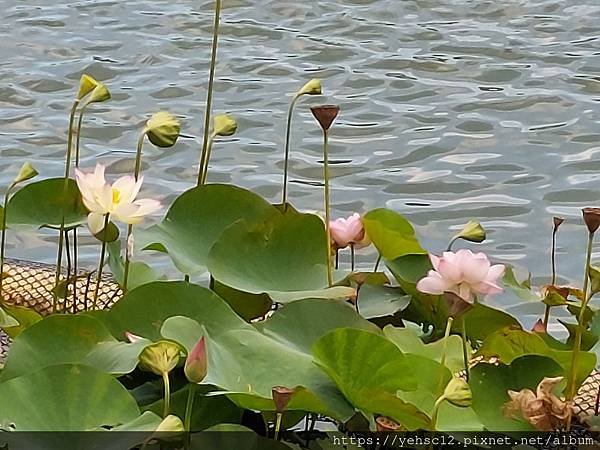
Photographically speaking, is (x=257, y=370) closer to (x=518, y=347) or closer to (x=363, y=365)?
(x=363, y=365)

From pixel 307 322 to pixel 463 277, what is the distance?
4.3 inches

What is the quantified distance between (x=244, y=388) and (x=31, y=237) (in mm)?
1309

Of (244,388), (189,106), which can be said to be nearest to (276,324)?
(244,388)

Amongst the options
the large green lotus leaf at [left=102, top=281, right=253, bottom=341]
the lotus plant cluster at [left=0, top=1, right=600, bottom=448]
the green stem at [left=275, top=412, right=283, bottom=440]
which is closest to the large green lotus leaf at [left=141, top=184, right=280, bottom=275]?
the lotus plant cluster at [left=0, top=1, right=600, bottom=448]

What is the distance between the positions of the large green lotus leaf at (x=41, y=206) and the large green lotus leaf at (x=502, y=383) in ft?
1.15

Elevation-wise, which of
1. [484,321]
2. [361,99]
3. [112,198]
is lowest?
[361,99]

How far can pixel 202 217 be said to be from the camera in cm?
88

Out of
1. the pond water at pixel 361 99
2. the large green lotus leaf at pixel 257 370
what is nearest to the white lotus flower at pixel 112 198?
the large green lotus leaf at pixel 257 370

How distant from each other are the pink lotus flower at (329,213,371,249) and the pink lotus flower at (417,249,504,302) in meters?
0.18

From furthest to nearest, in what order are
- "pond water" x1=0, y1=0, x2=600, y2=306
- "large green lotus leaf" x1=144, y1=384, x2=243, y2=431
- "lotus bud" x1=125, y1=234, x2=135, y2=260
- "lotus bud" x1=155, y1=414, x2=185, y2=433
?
1. "pond water" x1=0, y1=0, x2=600, y2=306
2. "lotus bud" x1=125, y1=234, x2=135, y2=260
3. "large green lotus leaf" x1=144, y1=384, x2=243, y2=431
4. "lotus bud" x1=155, y1=414, x2=185, y2=433

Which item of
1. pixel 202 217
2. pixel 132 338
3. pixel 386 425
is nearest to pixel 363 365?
pixel 386 425

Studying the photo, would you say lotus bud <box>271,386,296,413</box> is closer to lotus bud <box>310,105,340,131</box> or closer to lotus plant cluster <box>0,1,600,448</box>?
lotus plant cluster <box>0,1,600,448</box>

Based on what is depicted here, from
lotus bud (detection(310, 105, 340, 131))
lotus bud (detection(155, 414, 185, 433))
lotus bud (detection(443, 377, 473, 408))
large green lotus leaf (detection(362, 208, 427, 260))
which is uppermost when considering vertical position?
lotus bud (detection(310, 105, 340, 131))

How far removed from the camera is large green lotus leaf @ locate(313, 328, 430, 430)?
67 cm
